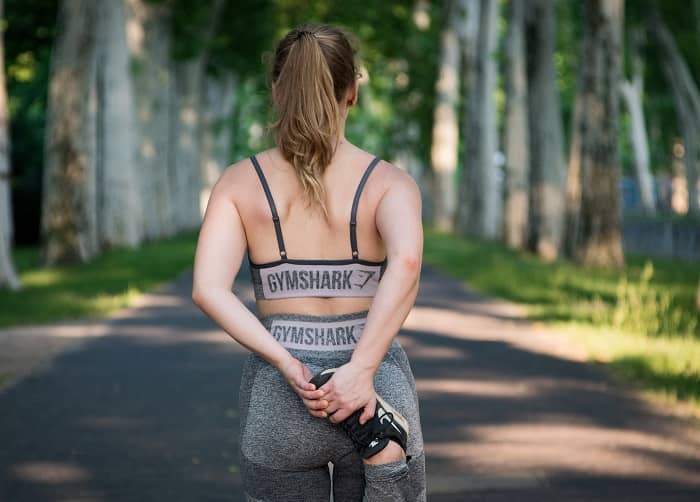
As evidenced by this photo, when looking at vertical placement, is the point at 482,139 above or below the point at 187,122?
below

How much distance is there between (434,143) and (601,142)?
20671mm

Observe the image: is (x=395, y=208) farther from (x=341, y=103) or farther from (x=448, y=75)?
(x=448, y=75)

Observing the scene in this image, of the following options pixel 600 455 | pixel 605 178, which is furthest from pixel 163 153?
pixel 600 455

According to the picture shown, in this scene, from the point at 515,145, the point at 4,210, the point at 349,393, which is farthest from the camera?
the point at 515,145

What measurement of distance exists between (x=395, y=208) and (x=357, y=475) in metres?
0.61

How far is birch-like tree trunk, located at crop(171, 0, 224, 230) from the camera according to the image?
41.8 metres

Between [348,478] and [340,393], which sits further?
[348,478]

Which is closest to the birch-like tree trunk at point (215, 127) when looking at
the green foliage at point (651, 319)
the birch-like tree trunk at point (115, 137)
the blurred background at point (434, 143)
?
the blurred background at point (434, 143)

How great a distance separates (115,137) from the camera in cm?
2861

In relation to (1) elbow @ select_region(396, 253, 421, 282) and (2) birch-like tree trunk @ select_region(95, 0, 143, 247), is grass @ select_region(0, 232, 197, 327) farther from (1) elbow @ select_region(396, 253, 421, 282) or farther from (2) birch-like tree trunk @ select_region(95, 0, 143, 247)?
(1) elbow @ select_region(396, 253, 421, 282)

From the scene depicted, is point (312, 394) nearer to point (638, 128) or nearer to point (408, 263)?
point (408, 263)

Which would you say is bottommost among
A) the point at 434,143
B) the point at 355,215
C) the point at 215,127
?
the point at 434,143

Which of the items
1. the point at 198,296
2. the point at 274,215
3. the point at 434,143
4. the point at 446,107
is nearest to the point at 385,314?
the point at 274,215

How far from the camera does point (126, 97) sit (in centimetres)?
2880
